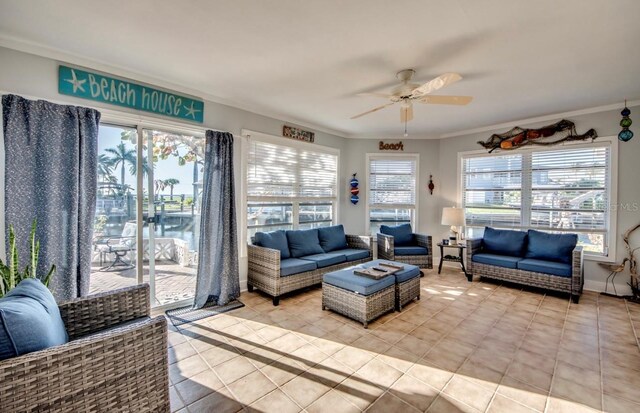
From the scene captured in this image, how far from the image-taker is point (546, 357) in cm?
240

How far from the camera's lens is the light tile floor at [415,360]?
189cm

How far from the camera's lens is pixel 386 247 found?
4.88 m

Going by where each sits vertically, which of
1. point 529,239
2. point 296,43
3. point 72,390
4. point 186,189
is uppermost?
point 296,43

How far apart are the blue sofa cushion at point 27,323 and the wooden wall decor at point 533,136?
5.96m

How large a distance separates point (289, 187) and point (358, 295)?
2392mm

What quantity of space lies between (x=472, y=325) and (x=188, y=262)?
11.3ft

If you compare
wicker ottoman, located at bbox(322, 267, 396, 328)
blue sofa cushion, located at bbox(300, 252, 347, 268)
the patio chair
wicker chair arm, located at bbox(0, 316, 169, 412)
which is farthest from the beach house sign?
wicker ottoman, located at bbox(322, 267, 396, 328)

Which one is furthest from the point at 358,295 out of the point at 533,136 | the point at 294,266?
the point at 533,136

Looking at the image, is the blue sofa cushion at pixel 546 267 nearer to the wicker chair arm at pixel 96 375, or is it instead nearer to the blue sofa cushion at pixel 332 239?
the blue sofa cushion at pixel 332 239

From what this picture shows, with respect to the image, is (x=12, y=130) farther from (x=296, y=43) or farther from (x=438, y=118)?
(x=438, y=118)

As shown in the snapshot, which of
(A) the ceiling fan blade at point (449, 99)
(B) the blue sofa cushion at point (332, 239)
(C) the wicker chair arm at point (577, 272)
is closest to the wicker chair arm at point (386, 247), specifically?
(B) the blue sofa cushion at point (332, 239)

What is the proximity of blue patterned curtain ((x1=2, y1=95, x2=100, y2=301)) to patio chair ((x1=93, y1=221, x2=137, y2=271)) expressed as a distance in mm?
375

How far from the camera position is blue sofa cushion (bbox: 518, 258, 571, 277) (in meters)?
3.73

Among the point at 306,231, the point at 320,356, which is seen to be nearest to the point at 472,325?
the point at 320,356
